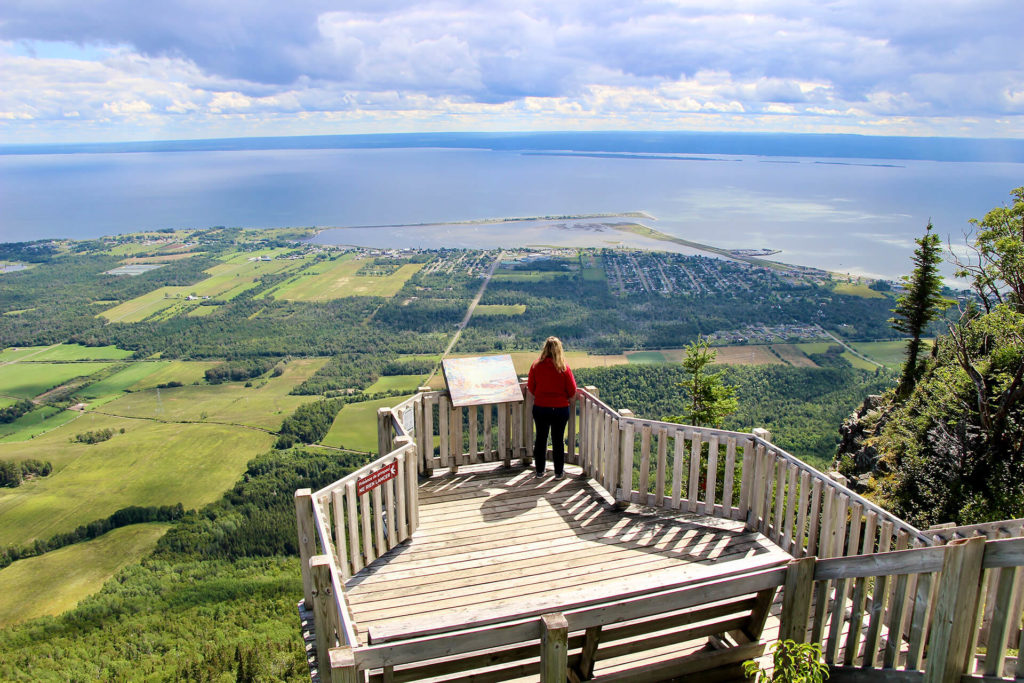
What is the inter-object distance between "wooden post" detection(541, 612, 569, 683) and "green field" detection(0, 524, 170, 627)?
161 ft

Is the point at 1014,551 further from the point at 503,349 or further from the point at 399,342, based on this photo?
the point at 399,342

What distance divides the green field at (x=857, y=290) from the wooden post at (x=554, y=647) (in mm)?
102336

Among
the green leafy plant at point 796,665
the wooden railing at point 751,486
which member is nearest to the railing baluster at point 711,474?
the wooden railing at point 751,486

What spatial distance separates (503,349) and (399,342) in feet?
60.3

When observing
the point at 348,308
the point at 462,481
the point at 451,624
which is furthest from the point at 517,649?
the point at 348,308

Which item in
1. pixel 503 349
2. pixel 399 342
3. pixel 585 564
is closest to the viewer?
pixel 585 564

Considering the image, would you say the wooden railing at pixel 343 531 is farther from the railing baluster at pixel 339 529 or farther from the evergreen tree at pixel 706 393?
the evergreen tree at pixel 706 393

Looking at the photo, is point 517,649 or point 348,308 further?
point 348,308

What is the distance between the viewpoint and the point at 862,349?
2894 inches

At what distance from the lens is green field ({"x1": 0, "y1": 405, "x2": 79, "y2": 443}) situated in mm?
66750

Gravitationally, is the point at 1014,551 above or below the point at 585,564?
above

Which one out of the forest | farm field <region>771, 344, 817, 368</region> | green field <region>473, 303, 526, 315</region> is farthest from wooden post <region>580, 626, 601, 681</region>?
green field <region>473, 303, 526, 315</region>

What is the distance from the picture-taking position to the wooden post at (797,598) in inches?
156

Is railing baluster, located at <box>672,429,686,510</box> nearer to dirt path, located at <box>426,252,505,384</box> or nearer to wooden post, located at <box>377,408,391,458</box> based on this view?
wooden post, located at <box>377,408,391,458</box>
